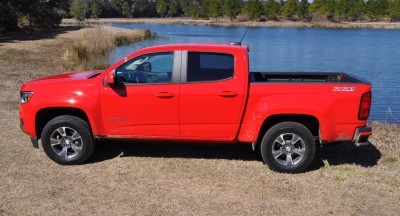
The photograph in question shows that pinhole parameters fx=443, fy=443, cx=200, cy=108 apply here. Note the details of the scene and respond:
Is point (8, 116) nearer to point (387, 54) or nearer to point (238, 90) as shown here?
point (238, 90)

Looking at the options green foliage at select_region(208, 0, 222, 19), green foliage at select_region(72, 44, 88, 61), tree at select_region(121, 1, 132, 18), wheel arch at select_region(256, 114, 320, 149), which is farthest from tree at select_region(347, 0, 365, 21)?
wheel arch at select_region(256, 114, 320, 149)

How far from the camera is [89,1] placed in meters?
139

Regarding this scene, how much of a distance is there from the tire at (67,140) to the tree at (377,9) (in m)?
118

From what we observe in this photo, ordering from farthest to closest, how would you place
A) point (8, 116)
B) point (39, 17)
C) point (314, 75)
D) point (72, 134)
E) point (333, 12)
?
1. point (333, 12)
2. point (39, 17)
3. point (8, 116)
4. point (314, 75)
5. point (72, 134)

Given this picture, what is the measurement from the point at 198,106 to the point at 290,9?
120238mm

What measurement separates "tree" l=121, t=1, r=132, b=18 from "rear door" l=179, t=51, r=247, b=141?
5841 inches

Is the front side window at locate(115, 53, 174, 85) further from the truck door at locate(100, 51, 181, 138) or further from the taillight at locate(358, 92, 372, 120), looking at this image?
the taillight at locate(358, 92, 372, 120)

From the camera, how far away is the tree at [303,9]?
119856 mm

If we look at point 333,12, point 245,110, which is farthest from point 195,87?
point 333,12

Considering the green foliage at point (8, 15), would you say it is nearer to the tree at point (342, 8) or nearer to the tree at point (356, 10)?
the tree at point (342, 8)

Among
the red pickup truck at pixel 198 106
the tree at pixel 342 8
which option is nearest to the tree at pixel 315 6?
the tree at pixel 342 8

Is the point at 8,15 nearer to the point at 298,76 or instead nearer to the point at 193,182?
the point at 298,76

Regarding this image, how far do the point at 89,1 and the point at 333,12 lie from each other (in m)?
74.0

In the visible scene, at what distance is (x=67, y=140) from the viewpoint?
6660 millimetres
